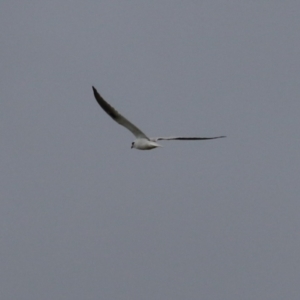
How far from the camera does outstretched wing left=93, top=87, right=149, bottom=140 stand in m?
31.3

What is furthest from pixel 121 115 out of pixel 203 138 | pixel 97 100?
pixel 203 138

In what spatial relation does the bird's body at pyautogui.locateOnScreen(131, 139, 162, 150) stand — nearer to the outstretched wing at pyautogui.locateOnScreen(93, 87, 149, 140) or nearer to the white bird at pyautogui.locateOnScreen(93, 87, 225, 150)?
the white bird at pyautogui.locateOnScreen(93, 87, 225, 150)

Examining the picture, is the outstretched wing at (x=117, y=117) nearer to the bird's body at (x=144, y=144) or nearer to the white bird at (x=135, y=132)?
the white bird at (x=135, y=132)

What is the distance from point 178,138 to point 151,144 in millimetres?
1044

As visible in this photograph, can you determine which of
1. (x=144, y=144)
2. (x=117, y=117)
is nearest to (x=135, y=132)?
(x=144, y=144)

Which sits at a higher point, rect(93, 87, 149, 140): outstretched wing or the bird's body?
rect(93, 87, 149, 140): outstretched wing

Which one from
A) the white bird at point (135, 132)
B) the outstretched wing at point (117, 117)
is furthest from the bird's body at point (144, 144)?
the outstretched wing at point (117, 117)

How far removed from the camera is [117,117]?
31.9m

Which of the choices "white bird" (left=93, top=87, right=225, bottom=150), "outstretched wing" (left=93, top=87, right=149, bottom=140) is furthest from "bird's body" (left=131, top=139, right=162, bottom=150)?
"outstretched wing" (left=93, top=87, right=149, bottom=140)

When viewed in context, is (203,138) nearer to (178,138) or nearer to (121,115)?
(178,138)

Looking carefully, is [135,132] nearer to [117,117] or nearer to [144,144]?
[144,144]

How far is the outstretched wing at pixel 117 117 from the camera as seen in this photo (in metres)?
31.3

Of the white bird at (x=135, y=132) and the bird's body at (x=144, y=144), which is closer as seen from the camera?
the white bird at (x=135, y=132)

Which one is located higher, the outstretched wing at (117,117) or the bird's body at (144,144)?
the outstretched wing at (117,117)
